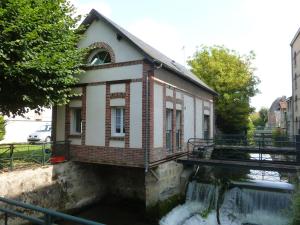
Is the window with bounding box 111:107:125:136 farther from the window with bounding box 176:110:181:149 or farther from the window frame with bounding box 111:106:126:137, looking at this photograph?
the window with bounding box 176:110:181:149

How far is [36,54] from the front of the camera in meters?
10.9

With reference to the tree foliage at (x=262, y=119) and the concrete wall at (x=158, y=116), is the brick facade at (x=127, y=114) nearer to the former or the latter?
the concrete wall at (x=158, y=116)

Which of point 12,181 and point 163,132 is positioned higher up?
point 163,132

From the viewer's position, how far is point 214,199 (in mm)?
14203

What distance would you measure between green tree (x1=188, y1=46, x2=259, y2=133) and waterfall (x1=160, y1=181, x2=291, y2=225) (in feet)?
57.9

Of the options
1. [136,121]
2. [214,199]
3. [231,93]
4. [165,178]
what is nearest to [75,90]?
[136,121]

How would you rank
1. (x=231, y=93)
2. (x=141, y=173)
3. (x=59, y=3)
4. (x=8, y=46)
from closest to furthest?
(x=8, y=46)
(x=59, y=3)
(x=141, y=173)
(x=231, y=93)

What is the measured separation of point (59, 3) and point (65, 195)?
26.5ft

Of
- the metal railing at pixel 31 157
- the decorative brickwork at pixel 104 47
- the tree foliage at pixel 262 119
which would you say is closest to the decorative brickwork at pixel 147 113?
the decorative brickwork at pixel 104 47

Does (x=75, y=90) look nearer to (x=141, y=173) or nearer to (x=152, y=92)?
(x=152, y=92)

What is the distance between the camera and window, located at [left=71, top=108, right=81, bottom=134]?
14477 millimetres

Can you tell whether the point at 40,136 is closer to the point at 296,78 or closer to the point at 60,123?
the point at 60,123

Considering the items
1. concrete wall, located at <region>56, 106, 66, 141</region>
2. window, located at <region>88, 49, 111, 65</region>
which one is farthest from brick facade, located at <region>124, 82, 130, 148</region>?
concrete wall, located at <region>56, 106, 66, 141</region>

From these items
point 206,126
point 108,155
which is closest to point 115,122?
point 108,155
